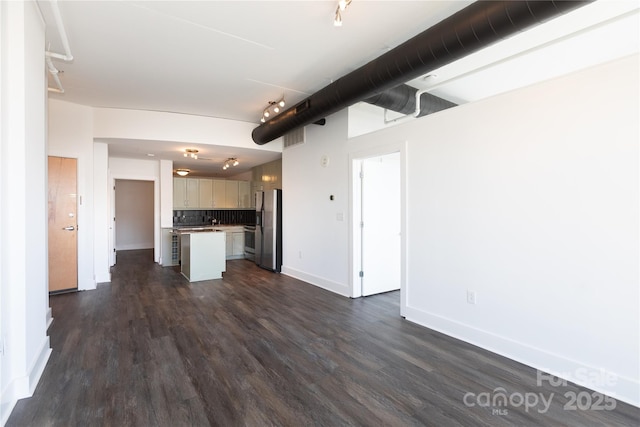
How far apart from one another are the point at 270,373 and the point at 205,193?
687 centimetres

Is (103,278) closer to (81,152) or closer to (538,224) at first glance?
(81,152)

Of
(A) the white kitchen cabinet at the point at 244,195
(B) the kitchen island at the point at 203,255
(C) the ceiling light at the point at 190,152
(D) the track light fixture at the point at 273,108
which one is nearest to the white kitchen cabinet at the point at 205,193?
(A) the white kitchen cabinet at the point at 244,195

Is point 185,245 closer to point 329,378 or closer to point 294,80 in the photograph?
point 294,80

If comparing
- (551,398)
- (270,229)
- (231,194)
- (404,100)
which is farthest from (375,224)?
(231,194)

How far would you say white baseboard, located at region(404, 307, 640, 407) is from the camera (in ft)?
6.76

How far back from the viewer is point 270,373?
2.39m

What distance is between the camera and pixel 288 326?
3373 millimetres

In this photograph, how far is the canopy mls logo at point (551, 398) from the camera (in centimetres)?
199

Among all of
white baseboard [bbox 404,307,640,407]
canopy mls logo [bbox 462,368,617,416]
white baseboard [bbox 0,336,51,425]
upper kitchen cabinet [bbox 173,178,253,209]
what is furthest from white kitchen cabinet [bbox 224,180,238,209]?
canopy mls logo [bbox 462,368,617,416]

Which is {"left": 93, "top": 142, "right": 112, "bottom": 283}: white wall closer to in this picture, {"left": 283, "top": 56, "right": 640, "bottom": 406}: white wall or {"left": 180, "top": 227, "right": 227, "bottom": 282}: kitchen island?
{"left": 180, "top": 227, "right": 227, "bottom": 282}: kitchen island

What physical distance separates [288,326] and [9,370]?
88.3 inches

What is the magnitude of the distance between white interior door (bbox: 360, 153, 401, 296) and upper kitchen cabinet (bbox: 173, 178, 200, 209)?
5564mm

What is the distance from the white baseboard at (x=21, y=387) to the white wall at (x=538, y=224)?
3.49 meters

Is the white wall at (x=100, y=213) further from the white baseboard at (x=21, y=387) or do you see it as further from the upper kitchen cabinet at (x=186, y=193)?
the white baseboard at (x=21, y=387)
